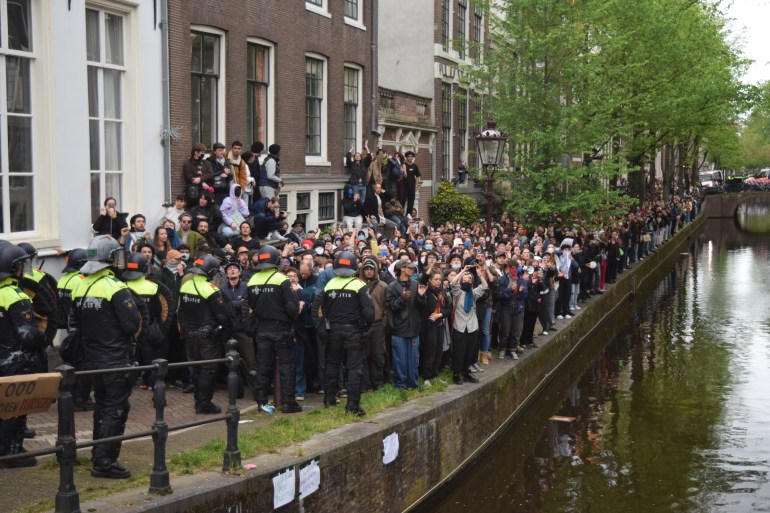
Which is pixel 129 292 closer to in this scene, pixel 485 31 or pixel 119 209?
pixel 119 209

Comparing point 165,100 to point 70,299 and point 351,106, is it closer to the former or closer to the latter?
point 70,299

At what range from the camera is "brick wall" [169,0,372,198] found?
15.5m

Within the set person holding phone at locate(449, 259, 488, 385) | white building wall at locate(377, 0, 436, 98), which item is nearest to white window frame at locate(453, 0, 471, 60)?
white building wall at locate(377, 0, 436, 98)

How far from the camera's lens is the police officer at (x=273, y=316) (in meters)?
10.0

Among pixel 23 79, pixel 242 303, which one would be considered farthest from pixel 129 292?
pixel 23 79

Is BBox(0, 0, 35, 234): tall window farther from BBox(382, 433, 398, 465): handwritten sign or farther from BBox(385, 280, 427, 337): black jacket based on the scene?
BBox(382, 433, 398, 465): handwritten sign

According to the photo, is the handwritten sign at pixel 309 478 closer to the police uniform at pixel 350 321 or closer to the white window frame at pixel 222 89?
the police uniform at pixel 350 321

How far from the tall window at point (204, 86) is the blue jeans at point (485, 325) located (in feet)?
19.8

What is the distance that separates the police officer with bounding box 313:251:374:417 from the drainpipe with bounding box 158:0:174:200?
5696mm

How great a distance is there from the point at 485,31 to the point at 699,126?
11.6 meters

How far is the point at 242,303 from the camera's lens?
10703 mm

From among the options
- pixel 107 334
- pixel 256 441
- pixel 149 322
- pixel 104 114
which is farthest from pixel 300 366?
pixel 104 114

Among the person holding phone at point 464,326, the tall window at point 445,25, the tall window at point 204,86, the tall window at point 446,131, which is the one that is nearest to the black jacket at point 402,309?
the person holding phone at point 464,326

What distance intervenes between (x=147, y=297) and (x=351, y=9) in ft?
46.8
